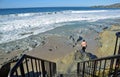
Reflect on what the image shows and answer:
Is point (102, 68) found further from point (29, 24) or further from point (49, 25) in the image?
point (29, 24)

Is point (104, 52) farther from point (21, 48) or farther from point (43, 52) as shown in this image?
point (21, 48)

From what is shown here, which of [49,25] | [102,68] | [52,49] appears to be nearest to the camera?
[102,68]

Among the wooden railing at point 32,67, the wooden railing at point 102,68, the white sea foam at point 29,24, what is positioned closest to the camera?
the wooden railing at point 32,67

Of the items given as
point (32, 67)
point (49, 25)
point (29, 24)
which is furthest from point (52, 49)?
point (29, 24)

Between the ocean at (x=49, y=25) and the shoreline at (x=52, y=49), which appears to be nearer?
the shoreline at (x=52, y=49)

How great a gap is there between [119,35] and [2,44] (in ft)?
43.4

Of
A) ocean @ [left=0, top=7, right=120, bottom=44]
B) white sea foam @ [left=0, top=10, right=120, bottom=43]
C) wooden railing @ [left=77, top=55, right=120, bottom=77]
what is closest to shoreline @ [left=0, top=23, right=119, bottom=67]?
ocean @ [left=0, top=7, right=120, bottom=44]

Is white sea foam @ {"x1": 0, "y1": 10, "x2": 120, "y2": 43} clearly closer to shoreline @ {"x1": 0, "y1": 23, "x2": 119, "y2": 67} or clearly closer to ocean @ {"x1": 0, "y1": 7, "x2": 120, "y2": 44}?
ocean @ {"x1": 0, "y1": 7, "x2": 120, "y2": 44}

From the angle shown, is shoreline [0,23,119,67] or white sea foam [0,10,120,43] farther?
white sea foam [0,10,120,43]

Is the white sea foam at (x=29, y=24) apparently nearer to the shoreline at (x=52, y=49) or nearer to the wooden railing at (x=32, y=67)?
the shoreline at (x=52, y=49)

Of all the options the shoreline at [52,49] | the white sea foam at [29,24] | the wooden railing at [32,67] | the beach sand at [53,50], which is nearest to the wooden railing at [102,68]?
the wooden railing at [32,67]

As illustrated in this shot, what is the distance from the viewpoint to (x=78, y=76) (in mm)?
6379

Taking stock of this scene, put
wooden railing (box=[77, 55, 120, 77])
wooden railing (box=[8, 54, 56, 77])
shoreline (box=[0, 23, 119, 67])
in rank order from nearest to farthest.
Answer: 1. wooden railing (box=[8, 54, 56, 77])
2. wooden railing (box=[77, 55, 120, 77])
3. shoreline (box=[0, 23, 119, 67])

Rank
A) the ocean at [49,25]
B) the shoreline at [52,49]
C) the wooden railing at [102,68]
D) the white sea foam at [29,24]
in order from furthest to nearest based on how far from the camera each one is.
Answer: the white sea foam at [29,24] < the ocean at [49,25] < the shoreline at [52,49] < the wooden railing at [102,68]
